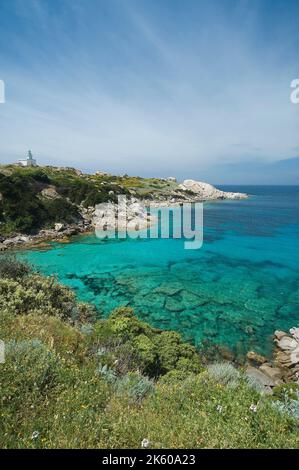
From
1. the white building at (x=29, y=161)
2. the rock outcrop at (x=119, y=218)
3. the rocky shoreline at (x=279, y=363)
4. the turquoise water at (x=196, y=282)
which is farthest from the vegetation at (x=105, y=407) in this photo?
the white building at (x=29, y=161)

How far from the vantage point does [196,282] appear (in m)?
23.2

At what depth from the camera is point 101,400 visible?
475cm

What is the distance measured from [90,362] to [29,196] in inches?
1505

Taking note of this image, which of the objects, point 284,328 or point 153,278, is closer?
point 284,328

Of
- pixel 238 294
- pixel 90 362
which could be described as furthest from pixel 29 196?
pixel 90 362

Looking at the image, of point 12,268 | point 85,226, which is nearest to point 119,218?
point 85,226

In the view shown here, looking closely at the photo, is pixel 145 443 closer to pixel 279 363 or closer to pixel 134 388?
pixel 134 388

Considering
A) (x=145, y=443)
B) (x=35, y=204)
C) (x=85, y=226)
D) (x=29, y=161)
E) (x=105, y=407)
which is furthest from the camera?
(x=29, y=161)

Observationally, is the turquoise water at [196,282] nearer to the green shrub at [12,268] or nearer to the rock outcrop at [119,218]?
the green shrub at [12,268]

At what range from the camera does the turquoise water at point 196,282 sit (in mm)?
16406

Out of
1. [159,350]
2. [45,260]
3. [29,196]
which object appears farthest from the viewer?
[29,196]

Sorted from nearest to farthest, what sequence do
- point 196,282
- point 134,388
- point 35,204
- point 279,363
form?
1. point 134,388
2. point 279,363
3. point 196,282
4. point 35,204

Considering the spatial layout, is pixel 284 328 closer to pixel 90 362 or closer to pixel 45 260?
pixel 90 362

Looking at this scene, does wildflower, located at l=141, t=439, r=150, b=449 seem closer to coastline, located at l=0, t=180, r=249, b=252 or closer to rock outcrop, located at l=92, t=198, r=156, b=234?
coastline, located at l=0, t=180, r=249, b=252
